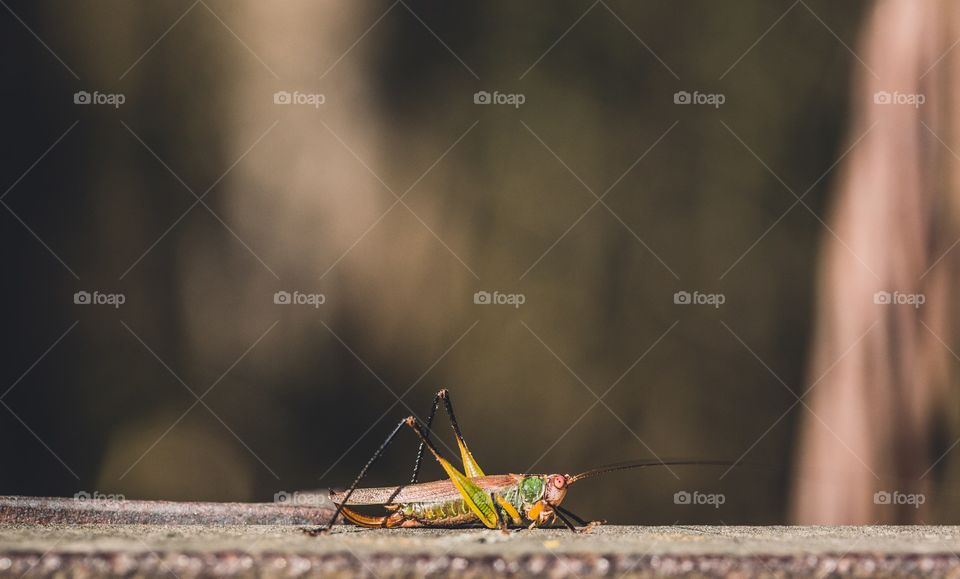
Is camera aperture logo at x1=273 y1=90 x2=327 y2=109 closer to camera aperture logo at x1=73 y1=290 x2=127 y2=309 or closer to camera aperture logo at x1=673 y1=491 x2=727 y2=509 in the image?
camera aperture logo at x1=73 y1=290 x2=127 y2=309

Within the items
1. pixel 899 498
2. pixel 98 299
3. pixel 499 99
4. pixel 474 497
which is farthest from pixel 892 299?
pixel 98 299

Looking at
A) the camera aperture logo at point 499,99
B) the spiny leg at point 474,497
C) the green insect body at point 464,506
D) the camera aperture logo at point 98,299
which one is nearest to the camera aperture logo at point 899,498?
the green insect body at point 464,506

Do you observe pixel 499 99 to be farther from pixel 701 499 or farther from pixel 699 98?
pixel 701 499

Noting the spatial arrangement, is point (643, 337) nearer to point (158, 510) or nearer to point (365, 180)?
point (365, 180)

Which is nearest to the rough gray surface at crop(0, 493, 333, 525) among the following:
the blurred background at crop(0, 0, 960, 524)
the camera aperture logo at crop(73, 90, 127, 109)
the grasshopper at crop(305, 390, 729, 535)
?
the grasshopper at crop(305, 390, 729, 535)

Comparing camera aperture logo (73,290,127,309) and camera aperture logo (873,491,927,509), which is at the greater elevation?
camera aperture logo (73,290,127,309)

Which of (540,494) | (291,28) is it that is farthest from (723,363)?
(291,28)

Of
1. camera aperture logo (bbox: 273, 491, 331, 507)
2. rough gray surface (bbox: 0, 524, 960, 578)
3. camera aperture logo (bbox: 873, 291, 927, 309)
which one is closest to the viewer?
rough gray surface (bbox: 0, 524, 960, 578)

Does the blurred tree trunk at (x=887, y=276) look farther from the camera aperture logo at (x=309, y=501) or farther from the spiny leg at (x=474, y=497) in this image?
the camera aperture logo at (x=309, y=501)
